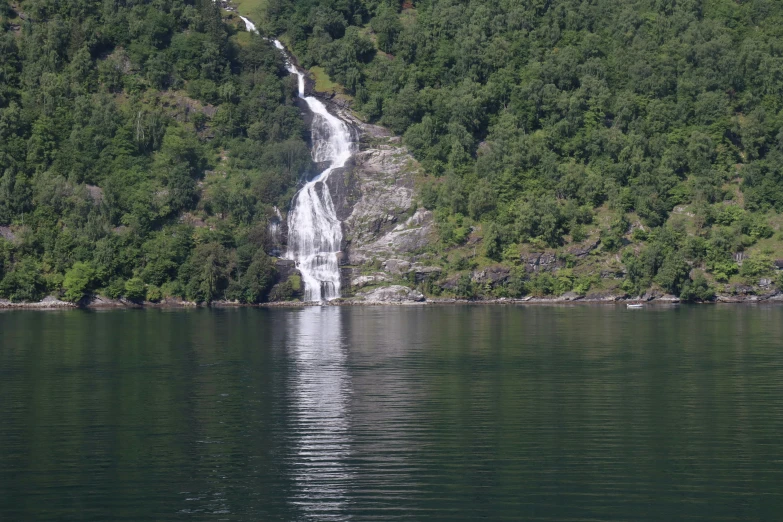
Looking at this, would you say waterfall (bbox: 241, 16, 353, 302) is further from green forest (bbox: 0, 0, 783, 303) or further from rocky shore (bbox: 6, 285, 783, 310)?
rocky shore (bbox: 6, 285, 783, 310)

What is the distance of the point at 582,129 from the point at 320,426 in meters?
133

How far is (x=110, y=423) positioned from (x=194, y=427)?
3975 millimetres

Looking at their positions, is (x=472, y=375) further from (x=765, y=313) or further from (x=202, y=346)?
(x=765, y=313)

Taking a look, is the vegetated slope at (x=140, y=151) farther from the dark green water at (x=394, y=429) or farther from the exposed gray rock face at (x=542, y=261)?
the dark green water at (x=394, y=429)

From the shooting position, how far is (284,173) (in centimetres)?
15938

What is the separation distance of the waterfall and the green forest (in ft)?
12.0

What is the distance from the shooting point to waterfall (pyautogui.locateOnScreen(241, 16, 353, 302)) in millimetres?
146000

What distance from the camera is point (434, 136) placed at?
168375 millimetres

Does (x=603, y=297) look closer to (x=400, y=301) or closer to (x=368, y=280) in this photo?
(x=400, y=301)

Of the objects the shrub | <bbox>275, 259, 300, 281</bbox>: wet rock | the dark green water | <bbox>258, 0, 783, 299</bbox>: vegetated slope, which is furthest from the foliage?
the dark green water

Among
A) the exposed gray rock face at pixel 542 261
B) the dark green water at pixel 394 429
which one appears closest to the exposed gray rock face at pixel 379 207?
the exposed gray rock face at pixel 542 261

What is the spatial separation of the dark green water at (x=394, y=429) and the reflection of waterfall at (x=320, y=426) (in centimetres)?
13

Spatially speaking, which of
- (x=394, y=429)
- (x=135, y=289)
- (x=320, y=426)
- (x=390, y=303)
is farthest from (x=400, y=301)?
(x=394, y=429)

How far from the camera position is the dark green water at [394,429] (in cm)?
3150
